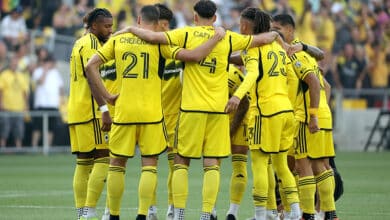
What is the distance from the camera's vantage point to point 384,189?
18766 mm

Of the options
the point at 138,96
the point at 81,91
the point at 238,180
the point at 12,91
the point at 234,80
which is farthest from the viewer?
the point at 12,91

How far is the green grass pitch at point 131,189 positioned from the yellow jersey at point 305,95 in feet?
4.97

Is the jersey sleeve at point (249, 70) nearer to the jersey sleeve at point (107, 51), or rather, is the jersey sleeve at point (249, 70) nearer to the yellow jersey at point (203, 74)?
the yellow jersey at point (203, 74)

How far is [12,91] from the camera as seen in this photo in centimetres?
2855

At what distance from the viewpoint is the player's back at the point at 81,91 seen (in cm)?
1340

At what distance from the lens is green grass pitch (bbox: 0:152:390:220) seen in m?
15.0

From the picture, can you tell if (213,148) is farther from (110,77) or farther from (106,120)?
(110,77)

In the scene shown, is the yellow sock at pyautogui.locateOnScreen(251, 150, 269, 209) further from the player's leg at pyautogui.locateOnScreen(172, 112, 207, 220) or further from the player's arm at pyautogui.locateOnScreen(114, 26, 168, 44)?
the player's arm at pyautogui.locateOnScreen(114, 26, 168, 44)

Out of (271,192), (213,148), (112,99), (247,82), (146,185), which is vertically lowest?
(271,192)

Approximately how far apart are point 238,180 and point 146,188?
189 centimetres

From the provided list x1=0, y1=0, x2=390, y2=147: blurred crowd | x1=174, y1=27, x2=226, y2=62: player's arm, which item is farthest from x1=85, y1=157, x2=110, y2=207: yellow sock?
x1=0, y1=0, x2=390, y2=147: blurred crowd

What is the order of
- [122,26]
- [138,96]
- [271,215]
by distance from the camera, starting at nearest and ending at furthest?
1. [138,96]
2. [271,215]
3. [122,26]

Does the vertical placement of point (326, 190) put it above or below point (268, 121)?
below

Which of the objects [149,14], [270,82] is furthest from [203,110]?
[149,14]
